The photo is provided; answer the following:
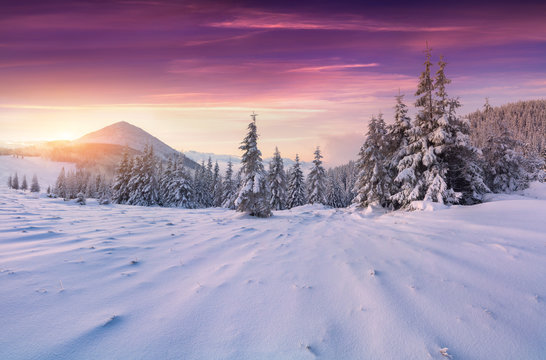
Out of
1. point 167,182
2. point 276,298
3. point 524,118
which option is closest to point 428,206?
point 276,298

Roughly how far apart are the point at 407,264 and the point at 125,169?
46.3 meters

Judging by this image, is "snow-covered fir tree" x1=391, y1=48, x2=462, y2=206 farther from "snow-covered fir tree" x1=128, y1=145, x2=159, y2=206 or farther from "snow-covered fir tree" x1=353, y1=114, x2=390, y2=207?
"snow-covered fir tree" x1=128, y1=145, x2=159, y2=206

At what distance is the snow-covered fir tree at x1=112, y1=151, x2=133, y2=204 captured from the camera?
3947cm

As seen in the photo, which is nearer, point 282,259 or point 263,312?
point 263,312

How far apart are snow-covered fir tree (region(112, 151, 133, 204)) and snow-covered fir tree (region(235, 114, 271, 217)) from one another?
94.8 ft

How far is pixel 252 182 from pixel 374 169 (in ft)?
36.0

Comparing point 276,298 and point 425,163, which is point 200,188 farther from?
point 276,298

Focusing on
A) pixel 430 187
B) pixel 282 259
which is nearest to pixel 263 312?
pixel 282 259

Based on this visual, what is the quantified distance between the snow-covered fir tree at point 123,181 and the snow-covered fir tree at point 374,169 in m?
36.0

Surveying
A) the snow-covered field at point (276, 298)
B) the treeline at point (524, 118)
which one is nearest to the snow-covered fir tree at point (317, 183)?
the snow-covered field at point (276, 298)

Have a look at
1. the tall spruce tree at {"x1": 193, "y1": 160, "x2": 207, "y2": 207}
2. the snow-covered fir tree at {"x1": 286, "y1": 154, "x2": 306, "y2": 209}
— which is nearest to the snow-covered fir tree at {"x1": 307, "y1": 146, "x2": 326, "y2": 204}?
the snow-covered fir tree at {"x1": 286, "y1": 154, "x2": 306, "y2": 209}

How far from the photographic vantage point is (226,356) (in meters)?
2.47

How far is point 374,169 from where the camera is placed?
836 inches

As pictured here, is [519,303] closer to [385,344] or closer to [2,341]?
[385,344]
